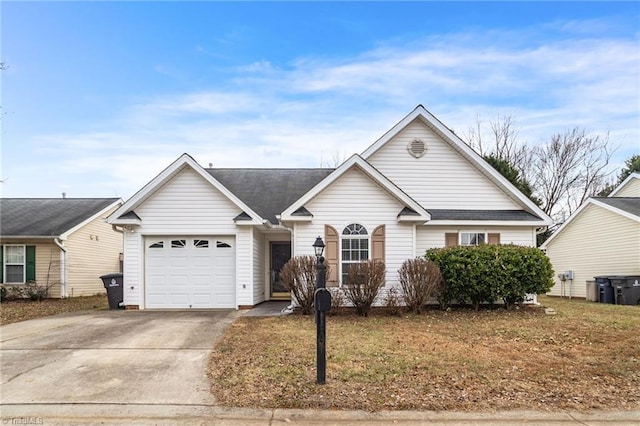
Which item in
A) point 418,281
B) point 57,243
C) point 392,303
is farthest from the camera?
point 57,243

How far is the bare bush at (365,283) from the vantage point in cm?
1239

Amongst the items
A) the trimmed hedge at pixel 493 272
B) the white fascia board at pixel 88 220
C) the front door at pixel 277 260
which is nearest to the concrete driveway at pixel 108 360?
the front door at pixel 277 260

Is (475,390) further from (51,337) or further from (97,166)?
(97,166)

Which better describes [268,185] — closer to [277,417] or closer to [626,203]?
[277,417]

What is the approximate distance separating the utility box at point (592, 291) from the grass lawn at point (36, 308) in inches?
735

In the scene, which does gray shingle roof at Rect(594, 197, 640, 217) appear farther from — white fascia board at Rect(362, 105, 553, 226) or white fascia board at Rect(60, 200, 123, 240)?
white fascia board at Rect(60, 200, 123, 240)

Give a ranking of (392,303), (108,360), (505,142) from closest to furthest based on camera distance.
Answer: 1. (108,360)
2. (392,303)
3. (505,142)

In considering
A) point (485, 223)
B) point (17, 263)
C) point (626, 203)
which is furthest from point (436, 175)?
point (17, 263)

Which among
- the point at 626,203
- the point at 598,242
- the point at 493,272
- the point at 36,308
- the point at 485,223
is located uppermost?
the point at 626,203

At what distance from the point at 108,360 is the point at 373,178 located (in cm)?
849

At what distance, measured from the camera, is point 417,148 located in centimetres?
1559

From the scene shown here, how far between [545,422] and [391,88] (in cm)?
1652

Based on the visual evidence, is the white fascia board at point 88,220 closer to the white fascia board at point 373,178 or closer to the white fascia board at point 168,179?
the white fascia board at point 168,179

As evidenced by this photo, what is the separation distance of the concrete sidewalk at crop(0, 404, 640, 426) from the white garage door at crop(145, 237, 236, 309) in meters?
8.77
